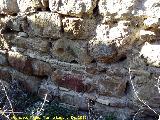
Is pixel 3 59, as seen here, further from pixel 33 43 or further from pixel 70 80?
pixel 70 80

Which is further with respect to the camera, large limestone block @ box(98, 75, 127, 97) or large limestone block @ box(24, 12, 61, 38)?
large limestone block @ box(24, 12, 61, 38)

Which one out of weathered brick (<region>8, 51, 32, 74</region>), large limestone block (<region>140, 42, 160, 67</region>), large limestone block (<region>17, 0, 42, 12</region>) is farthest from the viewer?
weathered brick (<region>8, 51, 32, 74</region>)

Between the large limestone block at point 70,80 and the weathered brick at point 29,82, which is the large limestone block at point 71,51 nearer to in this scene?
the large limestone block at point 70,80

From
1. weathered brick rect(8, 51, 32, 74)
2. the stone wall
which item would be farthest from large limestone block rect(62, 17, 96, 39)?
weathered brick rect(8, 51, 32, 74)

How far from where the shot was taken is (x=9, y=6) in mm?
3002

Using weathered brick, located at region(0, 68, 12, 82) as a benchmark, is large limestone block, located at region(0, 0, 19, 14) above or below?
above

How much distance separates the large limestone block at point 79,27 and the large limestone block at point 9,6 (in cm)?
54

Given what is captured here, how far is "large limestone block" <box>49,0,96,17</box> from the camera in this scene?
254 centimetres

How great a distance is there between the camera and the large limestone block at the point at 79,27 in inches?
103

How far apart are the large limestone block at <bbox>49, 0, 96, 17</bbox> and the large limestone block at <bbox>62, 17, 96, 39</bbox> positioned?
0.17 ft

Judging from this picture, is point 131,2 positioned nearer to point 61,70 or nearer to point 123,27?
point 123,27

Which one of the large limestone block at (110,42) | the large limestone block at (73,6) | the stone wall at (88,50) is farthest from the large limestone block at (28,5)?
the large limestone block at (110,42)

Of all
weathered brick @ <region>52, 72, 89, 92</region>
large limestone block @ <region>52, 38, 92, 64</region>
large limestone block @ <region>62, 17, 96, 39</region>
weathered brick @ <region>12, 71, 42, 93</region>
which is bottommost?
weathered brick @ <region>12, 71, 42, 93</region>

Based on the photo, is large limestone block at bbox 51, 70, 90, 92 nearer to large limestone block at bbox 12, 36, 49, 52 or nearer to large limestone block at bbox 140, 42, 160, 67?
large limestone block at bbox 12, 36, 49, 52
